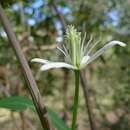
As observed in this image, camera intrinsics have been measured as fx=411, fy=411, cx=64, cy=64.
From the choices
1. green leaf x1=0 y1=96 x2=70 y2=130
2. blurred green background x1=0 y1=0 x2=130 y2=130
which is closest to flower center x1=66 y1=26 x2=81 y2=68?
green leaf x1=0 y1=96 x2=70 y2=130

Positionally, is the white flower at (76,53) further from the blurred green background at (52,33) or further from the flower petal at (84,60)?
the blurred green background at (52,33)

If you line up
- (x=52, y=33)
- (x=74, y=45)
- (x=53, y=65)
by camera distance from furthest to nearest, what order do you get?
(x=52, y=33), (x=74, y=45), (x=53, y=65)

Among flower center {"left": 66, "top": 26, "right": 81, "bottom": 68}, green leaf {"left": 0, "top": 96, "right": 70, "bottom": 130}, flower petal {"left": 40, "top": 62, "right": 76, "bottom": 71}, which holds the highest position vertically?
flower center {"left": 66, "top": 26, "right": 81, "bottom": 68}

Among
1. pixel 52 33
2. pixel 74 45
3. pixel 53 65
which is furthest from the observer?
pixel 52 33

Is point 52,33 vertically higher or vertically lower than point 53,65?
higher

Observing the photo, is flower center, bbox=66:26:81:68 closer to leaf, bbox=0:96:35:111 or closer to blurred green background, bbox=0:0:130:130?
leaf, bbox=0:96:35:111

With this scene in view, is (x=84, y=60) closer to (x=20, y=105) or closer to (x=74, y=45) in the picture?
(x=74, y=45)

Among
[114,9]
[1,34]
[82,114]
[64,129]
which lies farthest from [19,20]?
[82,114]

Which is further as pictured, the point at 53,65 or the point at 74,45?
the point at 74,45

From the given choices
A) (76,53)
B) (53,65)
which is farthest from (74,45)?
(53,65)

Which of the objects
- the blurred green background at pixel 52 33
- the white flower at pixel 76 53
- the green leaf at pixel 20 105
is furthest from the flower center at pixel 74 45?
the blurred green background at pixel 52 33

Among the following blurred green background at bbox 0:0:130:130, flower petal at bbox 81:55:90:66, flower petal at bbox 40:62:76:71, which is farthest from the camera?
blurred green background at bbox 0:0:130:130
